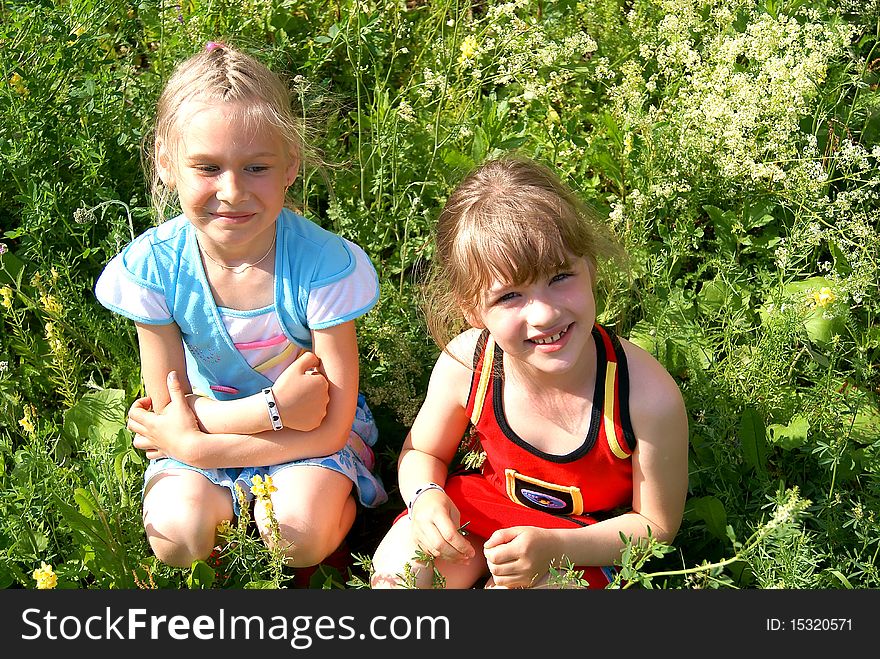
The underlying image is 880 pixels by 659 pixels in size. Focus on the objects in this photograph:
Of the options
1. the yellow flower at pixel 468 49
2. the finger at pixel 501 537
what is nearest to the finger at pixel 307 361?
the finger at pixel 501 537

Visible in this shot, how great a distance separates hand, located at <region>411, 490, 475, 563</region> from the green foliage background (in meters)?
0.31

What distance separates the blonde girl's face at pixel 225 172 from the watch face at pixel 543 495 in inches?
33.3

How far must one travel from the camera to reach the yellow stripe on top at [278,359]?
8.36 feet

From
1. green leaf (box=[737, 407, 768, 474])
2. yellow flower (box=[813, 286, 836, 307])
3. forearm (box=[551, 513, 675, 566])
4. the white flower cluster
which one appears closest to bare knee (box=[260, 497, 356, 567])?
forearm (box=[551, 513, 675, 566])

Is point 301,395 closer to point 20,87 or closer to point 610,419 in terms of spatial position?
point 610,419

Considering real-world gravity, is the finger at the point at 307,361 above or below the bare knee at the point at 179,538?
above

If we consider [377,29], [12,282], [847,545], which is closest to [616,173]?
[377,29]

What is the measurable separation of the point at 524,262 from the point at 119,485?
1213 mm

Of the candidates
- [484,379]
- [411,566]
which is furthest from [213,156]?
[411,566]

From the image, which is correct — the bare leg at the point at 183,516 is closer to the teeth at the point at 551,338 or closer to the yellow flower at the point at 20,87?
the teeth at the point at 551,338

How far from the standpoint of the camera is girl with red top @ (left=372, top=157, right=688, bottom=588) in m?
2.16

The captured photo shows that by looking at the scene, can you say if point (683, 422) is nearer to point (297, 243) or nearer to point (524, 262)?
point (524, 262)

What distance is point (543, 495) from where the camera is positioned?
A: 7.97 feet

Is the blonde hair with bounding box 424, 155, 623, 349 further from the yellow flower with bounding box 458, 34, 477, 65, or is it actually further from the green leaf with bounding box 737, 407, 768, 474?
the yellow flower with bounding box 458, 34, 477, 65
